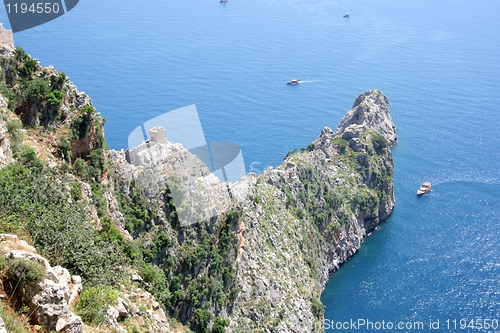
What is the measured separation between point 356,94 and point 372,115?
19.0 metres

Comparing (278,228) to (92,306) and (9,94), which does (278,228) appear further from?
(92,306)

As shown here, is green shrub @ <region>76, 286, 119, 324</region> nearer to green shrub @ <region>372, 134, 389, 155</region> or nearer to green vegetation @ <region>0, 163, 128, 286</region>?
green vegetation @ <region>0, 163, 128, 286</region>

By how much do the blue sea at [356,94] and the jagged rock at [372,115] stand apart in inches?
131

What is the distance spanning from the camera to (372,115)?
3725 inches

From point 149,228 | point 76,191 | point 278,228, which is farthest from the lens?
point 278,228

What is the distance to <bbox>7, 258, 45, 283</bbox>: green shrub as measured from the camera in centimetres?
1545

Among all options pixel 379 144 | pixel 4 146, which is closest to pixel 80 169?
pixel 4 146

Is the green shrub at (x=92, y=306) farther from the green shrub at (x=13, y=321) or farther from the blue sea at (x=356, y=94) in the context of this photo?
the blue sea at (x=356, y=94)

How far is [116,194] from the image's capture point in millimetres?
37562

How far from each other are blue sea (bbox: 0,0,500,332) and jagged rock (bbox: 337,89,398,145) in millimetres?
3320

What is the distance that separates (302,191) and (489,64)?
291 ft

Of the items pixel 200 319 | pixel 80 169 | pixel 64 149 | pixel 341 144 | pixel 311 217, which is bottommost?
pixel 311 217

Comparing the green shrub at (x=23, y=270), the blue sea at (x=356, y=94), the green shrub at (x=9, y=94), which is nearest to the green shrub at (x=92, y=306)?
the green shrub at (x=23, y=270)

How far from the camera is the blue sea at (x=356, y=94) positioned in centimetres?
6556
